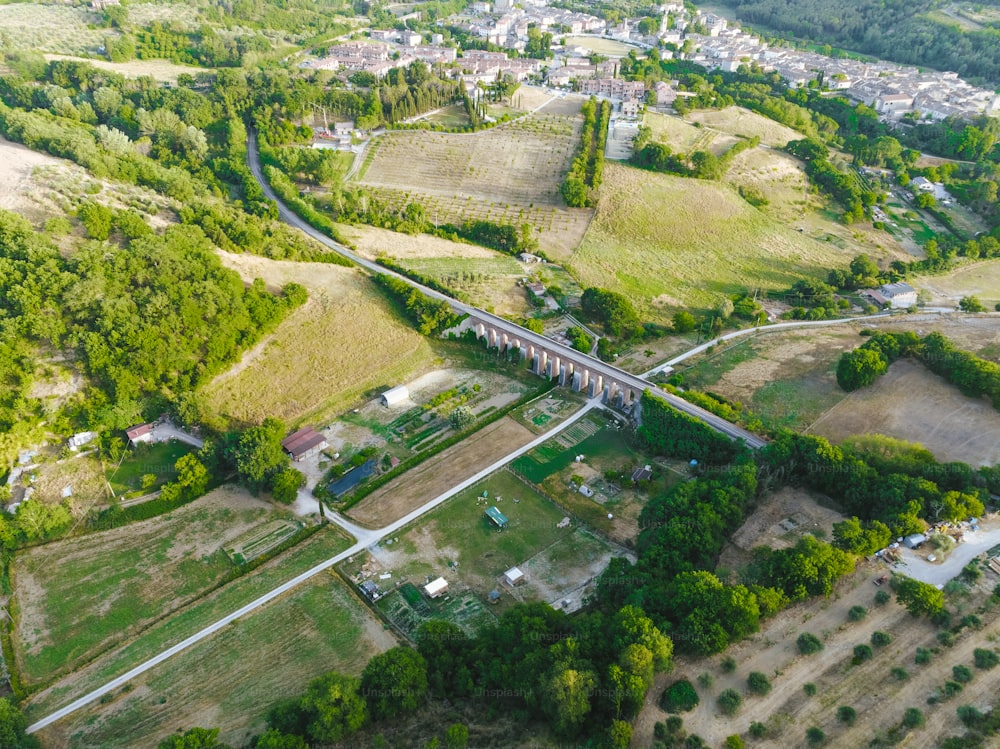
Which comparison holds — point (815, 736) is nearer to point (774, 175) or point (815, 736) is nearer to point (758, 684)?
point (758, 684)

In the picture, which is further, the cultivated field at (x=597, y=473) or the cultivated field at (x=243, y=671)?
the cultivated field at (x=597, y=473)

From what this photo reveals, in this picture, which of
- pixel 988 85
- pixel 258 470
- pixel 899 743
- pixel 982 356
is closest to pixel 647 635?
pixel 899 743

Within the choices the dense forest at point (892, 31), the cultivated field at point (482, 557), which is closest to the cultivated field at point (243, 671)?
the cultivated field at point (482, 557)

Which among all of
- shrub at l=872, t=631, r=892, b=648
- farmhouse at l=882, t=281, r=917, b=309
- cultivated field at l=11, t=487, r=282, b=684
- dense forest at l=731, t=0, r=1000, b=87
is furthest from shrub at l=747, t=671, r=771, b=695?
dense forest at l=731, t=0, r=1000, b=87

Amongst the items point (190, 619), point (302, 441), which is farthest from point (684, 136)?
point (190, 619)

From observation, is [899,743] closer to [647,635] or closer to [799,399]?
[647,635]

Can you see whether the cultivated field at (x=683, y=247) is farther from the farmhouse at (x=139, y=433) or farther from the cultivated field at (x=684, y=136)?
the farmhouse at (x=139, y=433)
